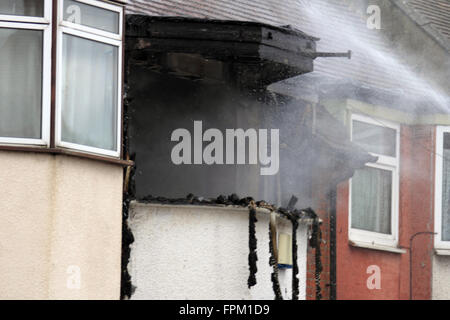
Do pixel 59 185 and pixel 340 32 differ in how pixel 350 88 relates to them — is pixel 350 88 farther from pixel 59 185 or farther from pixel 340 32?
pixel 59 185

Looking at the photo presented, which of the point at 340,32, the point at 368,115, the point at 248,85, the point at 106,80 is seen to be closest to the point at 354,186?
the point at 368,115

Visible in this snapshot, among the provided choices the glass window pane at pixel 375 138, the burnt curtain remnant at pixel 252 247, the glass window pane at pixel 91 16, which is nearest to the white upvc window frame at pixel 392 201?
the glass window pane at pixel 375 138

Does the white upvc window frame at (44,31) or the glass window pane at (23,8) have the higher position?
the glass window pane at (23,8)

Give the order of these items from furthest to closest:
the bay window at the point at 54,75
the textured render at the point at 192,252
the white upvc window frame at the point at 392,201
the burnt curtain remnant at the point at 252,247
Result: 1. the white upvc window frame at the point at 392,201
2. the burnt curtain remnant at the point at 252,247
3. the textured render at the point at 192,252
4. the bay window at the point at 54,75

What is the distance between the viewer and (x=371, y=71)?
21031 mm

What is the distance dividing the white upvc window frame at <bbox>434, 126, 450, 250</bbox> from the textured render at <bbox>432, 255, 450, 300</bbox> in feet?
0.66

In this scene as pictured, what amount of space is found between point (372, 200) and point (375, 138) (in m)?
0.89

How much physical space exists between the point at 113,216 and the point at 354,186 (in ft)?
25.2

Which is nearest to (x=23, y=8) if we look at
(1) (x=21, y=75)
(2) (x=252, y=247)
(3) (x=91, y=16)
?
(1) (x=21, y=75)

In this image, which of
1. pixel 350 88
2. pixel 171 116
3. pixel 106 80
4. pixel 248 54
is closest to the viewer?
pixel 106 80

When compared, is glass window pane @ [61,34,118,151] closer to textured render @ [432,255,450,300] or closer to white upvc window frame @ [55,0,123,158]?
white upvc window frame @ [55,0,123,158]

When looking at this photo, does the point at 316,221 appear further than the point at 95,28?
Yes

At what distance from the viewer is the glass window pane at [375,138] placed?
68.5ft

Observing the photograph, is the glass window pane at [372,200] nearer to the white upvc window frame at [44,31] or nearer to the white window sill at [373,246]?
the white window sill at [373,246]
